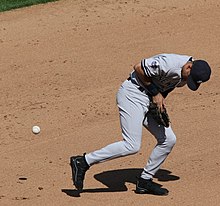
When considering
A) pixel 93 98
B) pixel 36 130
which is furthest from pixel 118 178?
pixel 93 98

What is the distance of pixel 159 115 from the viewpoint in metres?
9.85

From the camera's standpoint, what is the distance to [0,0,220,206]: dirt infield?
410 inches

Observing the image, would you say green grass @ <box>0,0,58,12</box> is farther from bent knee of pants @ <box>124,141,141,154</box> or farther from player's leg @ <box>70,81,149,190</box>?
bent knee of pants @ <box>124,141,141,154</box>

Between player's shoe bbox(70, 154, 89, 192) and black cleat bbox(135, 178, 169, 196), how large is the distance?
62cm

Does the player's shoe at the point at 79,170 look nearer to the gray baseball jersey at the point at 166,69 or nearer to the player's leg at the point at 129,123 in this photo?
the player's leg at the point at 129,123

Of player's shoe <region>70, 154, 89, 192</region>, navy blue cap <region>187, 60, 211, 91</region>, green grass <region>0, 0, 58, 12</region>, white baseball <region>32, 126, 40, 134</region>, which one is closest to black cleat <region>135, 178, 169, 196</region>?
player's shoe <region>70, 154, 89, 192</region>

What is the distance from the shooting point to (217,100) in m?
13.2

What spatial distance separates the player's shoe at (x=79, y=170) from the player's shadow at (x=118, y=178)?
0.52ft

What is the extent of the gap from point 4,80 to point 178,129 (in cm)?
314

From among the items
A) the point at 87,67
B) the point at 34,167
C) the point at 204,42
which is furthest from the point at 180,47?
the point at 34,167

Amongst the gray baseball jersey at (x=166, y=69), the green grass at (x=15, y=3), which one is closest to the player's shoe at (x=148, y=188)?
the gray baseball jersey at (x=166, y=69)

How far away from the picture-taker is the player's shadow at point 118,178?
10.3 meters

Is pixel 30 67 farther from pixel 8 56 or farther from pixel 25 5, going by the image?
pixel 25 5

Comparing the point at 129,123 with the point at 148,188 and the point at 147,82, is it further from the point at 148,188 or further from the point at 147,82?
the point at 148,188
